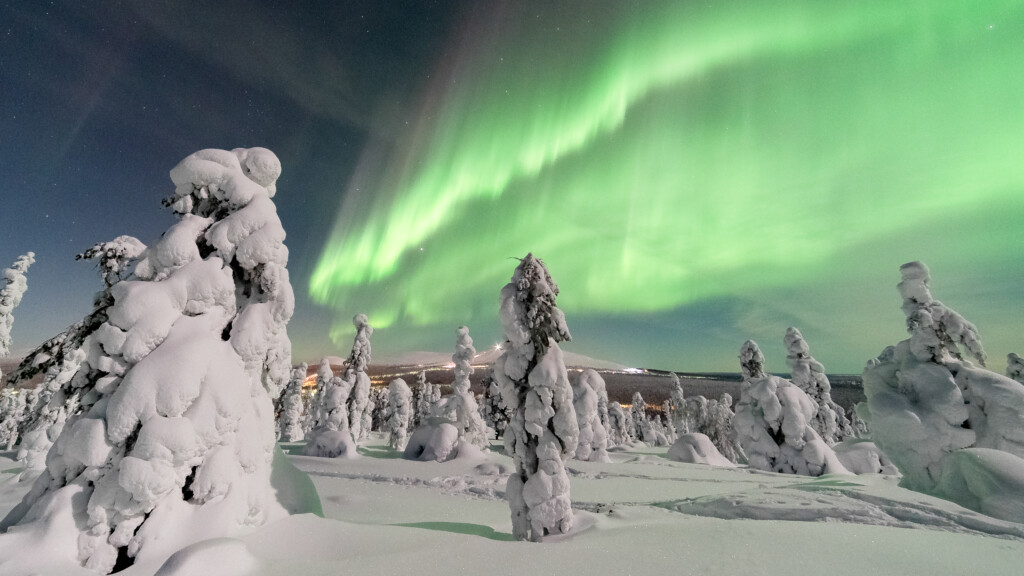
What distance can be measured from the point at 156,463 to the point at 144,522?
756 mm

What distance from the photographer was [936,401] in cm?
1239

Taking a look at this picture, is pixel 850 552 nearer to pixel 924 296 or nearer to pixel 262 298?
pixel 262 298

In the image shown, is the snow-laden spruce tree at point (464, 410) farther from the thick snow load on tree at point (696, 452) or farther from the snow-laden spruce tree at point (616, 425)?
the snow-laden spruce tree at point (616, 425)

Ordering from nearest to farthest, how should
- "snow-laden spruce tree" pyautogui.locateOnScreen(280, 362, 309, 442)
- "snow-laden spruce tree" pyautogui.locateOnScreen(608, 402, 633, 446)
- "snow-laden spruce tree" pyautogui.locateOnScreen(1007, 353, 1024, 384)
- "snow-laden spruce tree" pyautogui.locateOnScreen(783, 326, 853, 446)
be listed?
"snow-laden spruce tree" pyautogui.locateOnScreen(1007, 353, 1024, 384) → "snow-laden spruce tree" pyautogui.locateOnScreen(783, 326, 853, 446) → "snow-laden spruce tree" pyautogui.locateOnScreen(280, 362, 309, 442) → "snow-laden spruce tree" pyautogui.locateOnScreen(608, 402, 633, 446)

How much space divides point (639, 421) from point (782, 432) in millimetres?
Answer: 44463

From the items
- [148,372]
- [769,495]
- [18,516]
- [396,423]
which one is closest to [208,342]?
[148,372]

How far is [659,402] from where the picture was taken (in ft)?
375

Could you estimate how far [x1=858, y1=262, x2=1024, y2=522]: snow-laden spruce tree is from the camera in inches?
451

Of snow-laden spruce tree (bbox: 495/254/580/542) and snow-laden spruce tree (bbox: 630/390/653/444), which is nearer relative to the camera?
snow-laden spruce tree (bbox: 495/254/580/542)

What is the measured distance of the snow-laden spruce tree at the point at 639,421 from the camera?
60250 mm

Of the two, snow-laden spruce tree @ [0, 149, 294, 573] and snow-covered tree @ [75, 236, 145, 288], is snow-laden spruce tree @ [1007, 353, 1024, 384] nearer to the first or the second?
snow-laden spruce tree @ [0, 149, 294, 573]

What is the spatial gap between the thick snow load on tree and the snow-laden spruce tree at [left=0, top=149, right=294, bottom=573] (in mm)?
25191

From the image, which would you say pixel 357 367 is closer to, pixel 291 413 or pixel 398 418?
pixel 398 418

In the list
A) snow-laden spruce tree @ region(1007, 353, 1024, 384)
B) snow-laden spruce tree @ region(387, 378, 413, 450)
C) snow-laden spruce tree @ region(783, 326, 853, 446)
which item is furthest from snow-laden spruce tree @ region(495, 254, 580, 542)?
snow-laden spruce tree @ region(783, 326, 853, 446)
